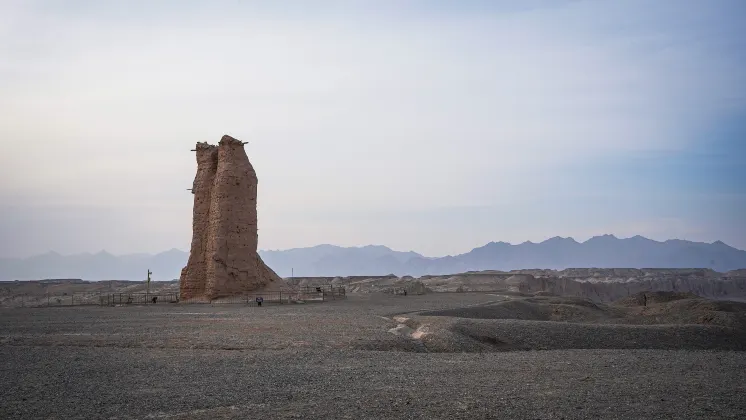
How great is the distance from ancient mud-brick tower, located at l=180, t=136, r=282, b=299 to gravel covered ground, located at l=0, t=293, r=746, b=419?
1742 centimetres

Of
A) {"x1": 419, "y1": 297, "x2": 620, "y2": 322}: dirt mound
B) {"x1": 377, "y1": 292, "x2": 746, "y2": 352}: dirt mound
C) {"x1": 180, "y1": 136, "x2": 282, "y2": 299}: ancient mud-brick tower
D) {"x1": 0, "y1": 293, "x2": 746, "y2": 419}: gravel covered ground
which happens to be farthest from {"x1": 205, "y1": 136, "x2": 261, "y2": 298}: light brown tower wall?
{"x1": 377, "y1": 292, "x2": 746, "y2": 352}: dirt mound

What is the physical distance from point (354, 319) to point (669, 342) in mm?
12392

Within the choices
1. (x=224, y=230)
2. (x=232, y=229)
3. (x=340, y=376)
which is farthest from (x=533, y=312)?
(x=340, y=376)

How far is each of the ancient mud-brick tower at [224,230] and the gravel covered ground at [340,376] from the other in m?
17.4

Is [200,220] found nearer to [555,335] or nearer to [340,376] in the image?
[555,335]

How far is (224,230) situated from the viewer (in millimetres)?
41406

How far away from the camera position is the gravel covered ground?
11.0 m

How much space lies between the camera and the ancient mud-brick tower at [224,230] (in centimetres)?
4134

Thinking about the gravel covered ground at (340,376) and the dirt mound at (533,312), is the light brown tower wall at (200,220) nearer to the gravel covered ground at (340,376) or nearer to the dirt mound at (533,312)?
the gravel covered ground at (340,376)

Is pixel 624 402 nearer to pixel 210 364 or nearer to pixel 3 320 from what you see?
pixel 210 364

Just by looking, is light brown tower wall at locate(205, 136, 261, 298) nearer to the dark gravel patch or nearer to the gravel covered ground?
the gravel covered ground

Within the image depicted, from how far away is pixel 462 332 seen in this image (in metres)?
21.7

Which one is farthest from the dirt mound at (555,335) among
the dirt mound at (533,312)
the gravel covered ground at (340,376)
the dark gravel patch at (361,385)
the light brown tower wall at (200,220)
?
the light brown tower wall at (200,220)

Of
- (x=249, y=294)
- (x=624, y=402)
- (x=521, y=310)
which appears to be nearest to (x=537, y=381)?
(x=624, y=402)
